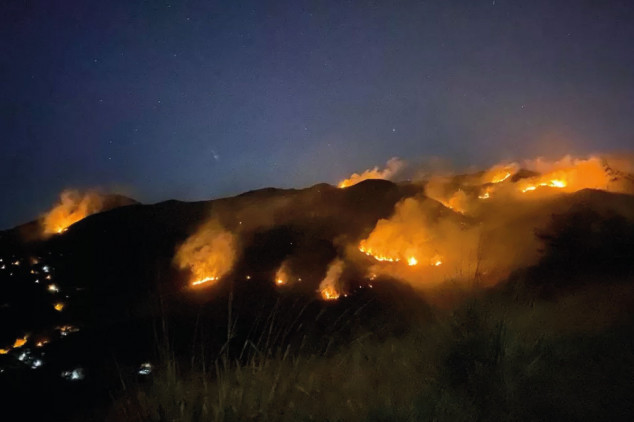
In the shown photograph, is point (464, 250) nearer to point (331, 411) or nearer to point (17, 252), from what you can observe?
point (331, 411)

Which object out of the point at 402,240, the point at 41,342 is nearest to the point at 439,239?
the point at 402,240

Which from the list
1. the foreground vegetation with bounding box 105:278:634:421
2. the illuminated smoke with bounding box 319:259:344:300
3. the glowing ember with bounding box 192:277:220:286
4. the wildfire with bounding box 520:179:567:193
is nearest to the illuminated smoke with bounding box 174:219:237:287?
the glowing ember with bounding box 192:277:220:286

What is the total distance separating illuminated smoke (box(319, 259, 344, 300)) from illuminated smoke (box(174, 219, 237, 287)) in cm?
589

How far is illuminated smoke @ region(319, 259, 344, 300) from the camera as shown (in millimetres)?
19516

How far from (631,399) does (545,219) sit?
19.1m

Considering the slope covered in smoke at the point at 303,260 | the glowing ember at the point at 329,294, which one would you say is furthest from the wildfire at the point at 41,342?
the glowing ember at the point at 329,294

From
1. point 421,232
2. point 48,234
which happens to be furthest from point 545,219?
point 48,234

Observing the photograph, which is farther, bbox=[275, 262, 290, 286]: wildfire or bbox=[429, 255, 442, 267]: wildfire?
bbox=[429, 255, 442, 267]: wildfire

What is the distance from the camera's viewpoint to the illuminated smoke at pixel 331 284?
1952 cm

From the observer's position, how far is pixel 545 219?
23203mm

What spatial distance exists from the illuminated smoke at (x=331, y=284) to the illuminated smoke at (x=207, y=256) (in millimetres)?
5886

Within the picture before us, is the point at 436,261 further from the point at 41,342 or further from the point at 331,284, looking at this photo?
the point at 41,342

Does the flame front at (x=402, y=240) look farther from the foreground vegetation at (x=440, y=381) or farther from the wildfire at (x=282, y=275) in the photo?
the foreground vegetation at (x=440, y=381)

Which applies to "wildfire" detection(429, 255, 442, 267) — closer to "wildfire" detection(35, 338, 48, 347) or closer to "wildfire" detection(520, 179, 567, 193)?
"wildfire" detection(520, 179, 567, 193)
